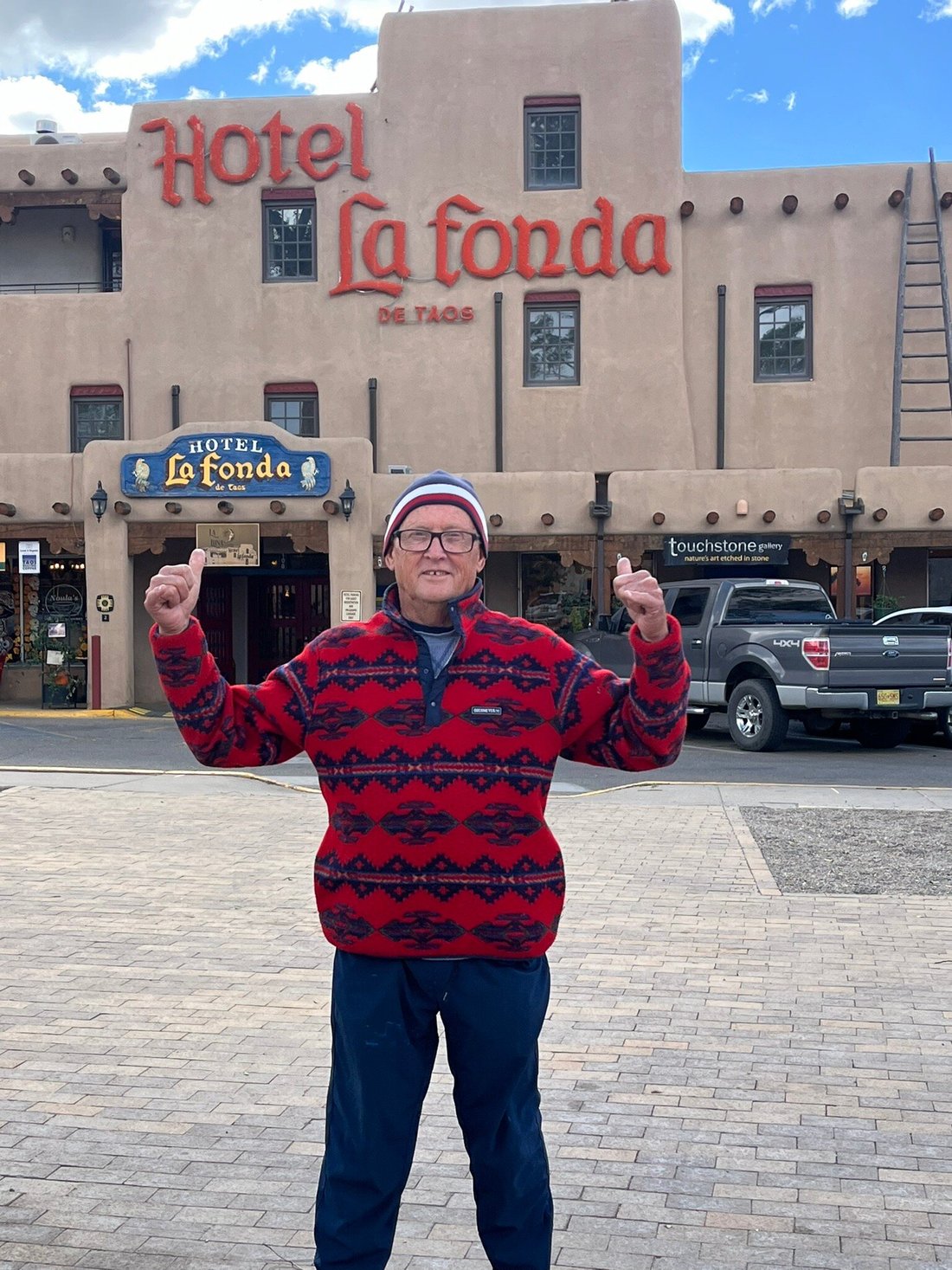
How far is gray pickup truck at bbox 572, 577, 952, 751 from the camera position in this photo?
1557 centimetres

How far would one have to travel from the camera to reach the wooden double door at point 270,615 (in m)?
26.5

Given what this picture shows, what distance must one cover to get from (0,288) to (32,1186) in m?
25.7

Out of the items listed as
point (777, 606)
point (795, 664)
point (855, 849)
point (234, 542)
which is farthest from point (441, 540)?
point (234, 542)

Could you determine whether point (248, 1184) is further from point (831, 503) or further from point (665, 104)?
point (665, 104)

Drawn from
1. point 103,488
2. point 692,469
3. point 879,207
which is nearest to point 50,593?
point 103,488

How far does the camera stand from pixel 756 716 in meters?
16.8

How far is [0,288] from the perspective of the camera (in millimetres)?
27266

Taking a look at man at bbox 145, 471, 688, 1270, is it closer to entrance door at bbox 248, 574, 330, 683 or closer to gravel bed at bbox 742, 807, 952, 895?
gravel bed at bbox 742, 807, 952, 895

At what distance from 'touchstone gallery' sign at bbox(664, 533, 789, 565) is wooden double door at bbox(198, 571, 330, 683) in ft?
23.8

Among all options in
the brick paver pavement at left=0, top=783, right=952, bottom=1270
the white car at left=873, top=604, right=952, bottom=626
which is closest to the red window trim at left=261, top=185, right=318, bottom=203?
the white car at left=873, top=604, right=952, bottom=626

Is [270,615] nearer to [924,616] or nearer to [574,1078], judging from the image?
[924,616]

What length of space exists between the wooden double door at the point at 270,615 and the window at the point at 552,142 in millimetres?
8294

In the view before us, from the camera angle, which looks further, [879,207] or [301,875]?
[879,207]

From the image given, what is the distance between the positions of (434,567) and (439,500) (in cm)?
19
